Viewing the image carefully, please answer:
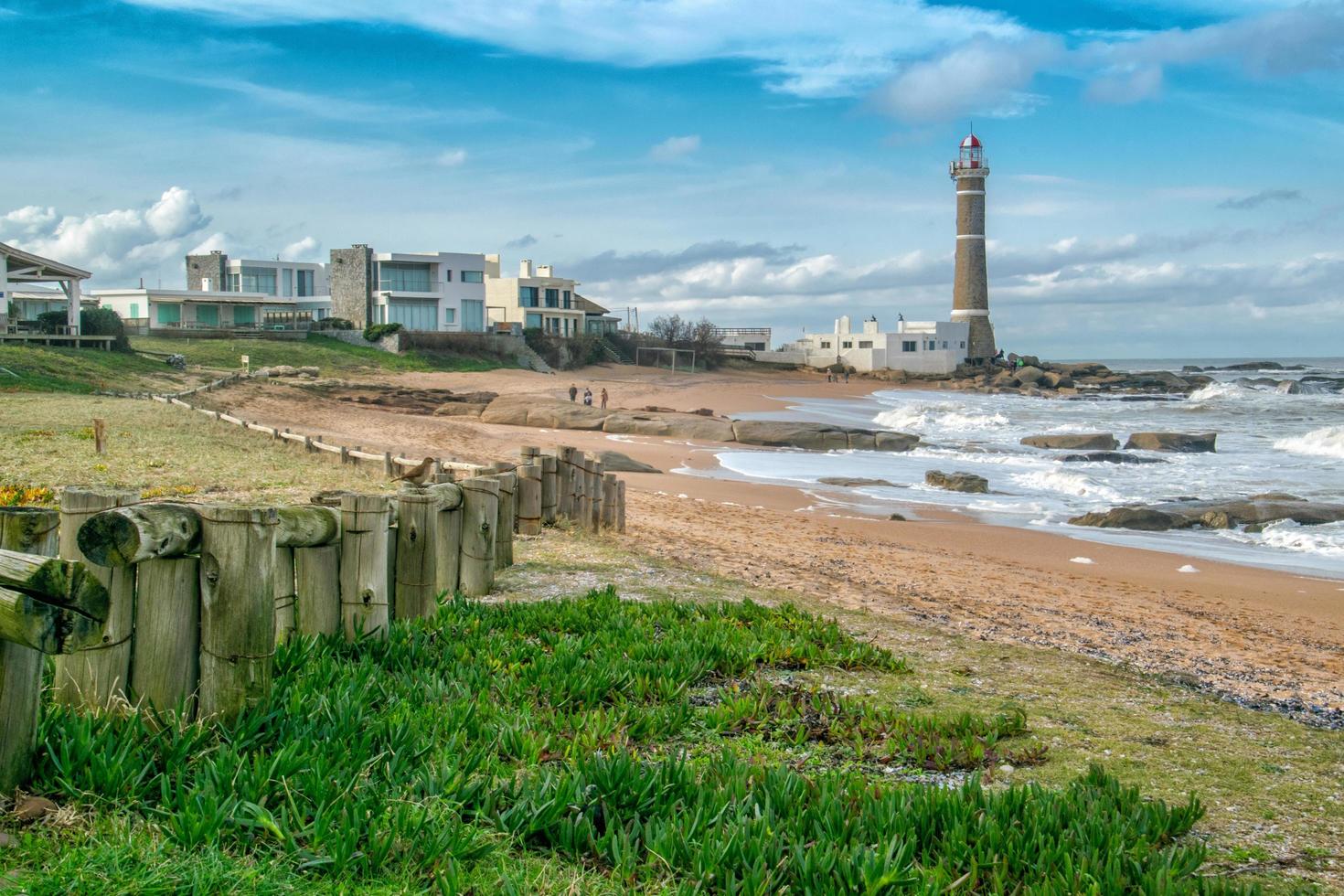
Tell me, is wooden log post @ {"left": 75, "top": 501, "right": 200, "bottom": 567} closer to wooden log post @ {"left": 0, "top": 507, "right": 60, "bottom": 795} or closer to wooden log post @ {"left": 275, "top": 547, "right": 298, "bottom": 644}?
wooden log post @ {"left": 0, "top": 507, "right": 60, "bottom": 795}

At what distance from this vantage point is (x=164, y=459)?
15.7 metres

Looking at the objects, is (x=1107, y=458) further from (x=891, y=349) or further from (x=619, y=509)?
(x=891, y=349)

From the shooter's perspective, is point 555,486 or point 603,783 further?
point 555,486

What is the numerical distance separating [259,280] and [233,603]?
81293 millimetres

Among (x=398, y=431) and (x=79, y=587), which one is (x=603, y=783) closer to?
(x=79, y=587)

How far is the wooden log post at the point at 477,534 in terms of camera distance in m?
8.34

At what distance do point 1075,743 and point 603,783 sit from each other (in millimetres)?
2705

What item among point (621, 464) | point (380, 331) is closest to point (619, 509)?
point (621, 464)

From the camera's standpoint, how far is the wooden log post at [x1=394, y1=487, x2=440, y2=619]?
729 cm

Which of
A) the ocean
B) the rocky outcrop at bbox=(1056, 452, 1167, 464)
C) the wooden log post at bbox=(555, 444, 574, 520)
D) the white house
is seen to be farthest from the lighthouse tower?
the wooden log post at bbox=(555, 444, 574, 520)

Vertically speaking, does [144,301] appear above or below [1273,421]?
above

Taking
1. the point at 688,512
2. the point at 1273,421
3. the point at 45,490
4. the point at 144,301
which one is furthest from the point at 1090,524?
the point at 144,301

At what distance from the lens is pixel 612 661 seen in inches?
256

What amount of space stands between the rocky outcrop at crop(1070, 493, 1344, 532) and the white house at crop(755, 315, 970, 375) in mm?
64454
